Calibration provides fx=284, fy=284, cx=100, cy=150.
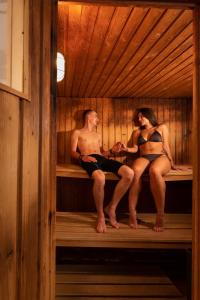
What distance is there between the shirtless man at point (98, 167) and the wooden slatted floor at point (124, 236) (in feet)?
0.55

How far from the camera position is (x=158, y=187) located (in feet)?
11.4

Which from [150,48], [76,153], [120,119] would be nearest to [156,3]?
[150,48]

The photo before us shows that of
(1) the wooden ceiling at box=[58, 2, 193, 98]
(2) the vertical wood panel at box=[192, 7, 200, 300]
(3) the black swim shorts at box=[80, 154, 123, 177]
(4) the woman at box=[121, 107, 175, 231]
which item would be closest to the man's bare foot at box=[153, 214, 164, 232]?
(4) the woman at box=[121, 107, 175, 231]

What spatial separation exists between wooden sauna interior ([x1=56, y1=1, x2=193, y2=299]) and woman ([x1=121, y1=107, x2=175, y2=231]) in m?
0.64

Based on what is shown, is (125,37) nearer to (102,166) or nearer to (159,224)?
(102,166)

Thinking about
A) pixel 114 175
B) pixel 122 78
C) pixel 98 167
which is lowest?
Answer: pixel 114 175

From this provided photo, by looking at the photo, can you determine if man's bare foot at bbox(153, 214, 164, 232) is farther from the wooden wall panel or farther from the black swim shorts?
the wooden wall panel

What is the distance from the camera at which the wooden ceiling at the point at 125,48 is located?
2.18 m

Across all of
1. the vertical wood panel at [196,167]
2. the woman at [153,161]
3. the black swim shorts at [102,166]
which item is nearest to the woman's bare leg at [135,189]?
the woman at [153,161]

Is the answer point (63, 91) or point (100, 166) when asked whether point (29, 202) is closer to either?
point (100, 166)

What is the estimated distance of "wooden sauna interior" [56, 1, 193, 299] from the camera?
2.26m

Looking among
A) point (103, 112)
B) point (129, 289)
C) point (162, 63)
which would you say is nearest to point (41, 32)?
point (162, 63)

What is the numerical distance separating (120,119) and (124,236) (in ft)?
8.07

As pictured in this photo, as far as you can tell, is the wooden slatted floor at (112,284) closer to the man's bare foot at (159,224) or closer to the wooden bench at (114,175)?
the man's bare foot at (159,224)
